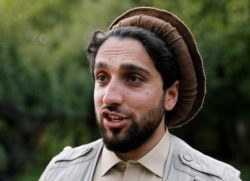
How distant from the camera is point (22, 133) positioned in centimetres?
1780

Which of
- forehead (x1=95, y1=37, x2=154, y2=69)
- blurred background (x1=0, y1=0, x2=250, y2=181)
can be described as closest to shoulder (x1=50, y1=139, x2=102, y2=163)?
forehead (x1=95, y1=37, x2=154, y2=69)

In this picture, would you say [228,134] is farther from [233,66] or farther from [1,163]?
[1,163]

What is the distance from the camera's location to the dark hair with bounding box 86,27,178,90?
2.89 meters

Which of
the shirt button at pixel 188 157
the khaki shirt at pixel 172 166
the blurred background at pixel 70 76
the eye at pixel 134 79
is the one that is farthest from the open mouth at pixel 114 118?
the blurred background at pixel 70 76

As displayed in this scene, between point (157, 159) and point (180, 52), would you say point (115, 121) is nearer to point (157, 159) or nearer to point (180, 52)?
point (157, 159)

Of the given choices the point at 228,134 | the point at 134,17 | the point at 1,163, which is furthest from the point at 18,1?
the point at 134,17

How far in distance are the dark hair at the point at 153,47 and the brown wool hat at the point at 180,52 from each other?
51mm

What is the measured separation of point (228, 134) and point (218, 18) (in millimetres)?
11113

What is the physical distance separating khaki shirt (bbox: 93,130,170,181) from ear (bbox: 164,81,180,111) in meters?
0.16

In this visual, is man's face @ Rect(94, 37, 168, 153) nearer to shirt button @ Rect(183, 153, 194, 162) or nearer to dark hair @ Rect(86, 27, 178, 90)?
dark hair @ Rect(86, 27, 178, 90)

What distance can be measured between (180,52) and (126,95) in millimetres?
431

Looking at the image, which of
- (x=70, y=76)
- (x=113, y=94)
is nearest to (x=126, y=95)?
(x=113, y=94)

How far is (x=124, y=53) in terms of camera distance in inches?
111

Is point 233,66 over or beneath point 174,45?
beneath
